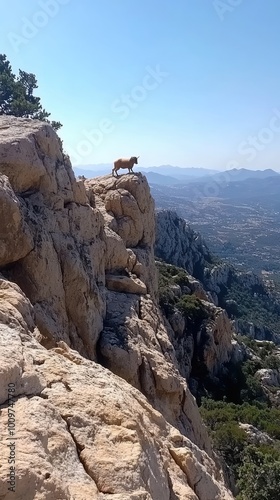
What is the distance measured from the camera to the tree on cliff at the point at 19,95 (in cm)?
5011

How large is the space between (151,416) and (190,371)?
34.5 meters

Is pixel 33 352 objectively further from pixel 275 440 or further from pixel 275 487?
pixel 275 440

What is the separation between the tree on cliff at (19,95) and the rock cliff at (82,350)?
21.9 meters

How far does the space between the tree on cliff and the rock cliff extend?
71.7ft

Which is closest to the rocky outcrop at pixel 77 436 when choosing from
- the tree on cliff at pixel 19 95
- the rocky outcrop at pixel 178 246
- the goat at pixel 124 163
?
the goat at pixel 124 163

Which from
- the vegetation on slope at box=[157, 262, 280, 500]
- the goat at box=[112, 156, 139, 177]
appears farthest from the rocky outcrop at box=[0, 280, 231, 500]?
the goat at box=[112, 156, 139, 177]

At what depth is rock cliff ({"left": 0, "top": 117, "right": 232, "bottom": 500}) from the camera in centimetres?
816

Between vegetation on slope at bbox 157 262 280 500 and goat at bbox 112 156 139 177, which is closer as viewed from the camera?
vegetation on slope at bbox 157 262 280 500

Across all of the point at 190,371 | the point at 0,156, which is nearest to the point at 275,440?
the point at 190,371

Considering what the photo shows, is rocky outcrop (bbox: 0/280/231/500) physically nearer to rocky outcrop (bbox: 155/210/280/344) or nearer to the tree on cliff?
the tree on cliff

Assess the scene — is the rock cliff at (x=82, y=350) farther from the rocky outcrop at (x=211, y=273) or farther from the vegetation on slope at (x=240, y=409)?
the rocky outcrop at (x=211, y=273)

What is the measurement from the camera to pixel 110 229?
1138 inches

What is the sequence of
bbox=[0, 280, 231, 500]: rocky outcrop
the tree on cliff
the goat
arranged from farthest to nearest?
the tree on cliff < the goat < bbox=[0, 280, 231, 500]: rocky outcrop

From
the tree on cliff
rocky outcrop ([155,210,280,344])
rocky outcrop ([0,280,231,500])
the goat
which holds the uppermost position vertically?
the tree on cliff
